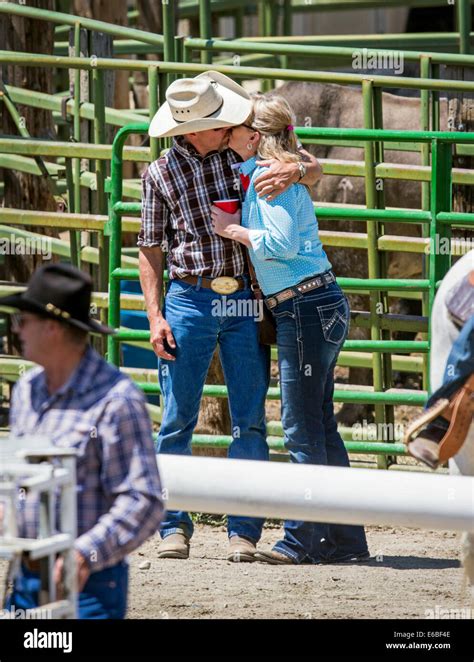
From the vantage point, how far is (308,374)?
18.1 feet

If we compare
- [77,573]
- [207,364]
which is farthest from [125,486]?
[207,364]

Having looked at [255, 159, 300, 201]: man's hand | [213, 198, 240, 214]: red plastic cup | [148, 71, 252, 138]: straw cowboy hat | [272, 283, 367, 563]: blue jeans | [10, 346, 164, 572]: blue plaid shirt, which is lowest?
[272, 283, 367, 563]: blue jeans

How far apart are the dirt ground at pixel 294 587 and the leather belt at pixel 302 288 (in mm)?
1135

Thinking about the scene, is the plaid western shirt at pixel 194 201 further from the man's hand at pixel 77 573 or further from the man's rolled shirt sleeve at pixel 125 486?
the man's hand at pixel 77 573

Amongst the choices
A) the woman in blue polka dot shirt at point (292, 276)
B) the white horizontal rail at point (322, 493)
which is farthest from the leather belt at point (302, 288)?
the white horizontal rail at point (322, 493)

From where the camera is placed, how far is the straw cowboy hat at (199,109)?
5488 millimetres

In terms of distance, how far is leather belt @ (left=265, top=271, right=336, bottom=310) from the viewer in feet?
17.9

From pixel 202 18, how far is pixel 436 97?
2722 millimetres

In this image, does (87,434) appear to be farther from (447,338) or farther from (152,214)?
(152,214)

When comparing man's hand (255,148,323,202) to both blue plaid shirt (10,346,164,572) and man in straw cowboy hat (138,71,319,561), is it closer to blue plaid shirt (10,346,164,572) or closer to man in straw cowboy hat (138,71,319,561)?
man in straw cowboy hat (138,71,319,561)

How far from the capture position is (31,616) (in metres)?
3.08

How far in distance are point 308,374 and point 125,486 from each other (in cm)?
242

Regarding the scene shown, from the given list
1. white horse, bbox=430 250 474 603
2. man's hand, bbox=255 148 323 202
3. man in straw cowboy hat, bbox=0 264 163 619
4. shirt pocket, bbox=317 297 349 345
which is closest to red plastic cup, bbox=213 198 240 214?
man's hand, bbox=255 148 323 202
